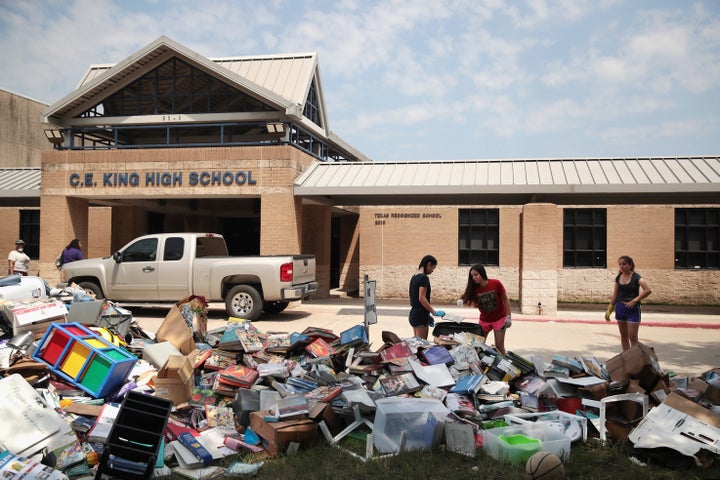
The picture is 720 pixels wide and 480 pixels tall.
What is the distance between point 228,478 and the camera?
455cm

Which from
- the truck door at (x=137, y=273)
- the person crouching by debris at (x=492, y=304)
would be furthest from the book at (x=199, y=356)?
the truck door at (x=137, y=273)

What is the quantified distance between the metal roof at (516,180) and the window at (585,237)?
354 centimetres

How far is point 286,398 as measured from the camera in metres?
5.69

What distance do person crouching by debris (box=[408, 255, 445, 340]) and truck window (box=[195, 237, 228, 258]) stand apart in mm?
7398

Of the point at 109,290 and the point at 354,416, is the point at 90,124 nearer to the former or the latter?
the point at 109,290

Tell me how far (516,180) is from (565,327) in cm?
Result: 458

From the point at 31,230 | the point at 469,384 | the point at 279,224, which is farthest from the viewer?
the point at 31,230

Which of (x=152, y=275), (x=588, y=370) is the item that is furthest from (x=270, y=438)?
(x=152, y=275)

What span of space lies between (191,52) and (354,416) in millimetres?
15101

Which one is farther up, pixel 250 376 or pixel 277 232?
pixel 277 232

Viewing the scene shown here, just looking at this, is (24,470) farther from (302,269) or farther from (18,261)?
(18,261)

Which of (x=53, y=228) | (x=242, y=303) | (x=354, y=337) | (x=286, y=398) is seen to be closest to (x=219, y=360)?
(x=354, y=337)

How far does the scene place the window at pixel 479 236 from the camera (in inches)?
782

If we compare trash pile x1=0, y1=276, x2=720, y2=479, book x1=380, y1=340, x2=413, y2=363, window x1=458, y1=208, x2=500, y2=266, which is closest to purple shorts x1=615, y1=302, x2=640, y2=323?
trash pile x1=0, y1=276, x2=720, y2=479
